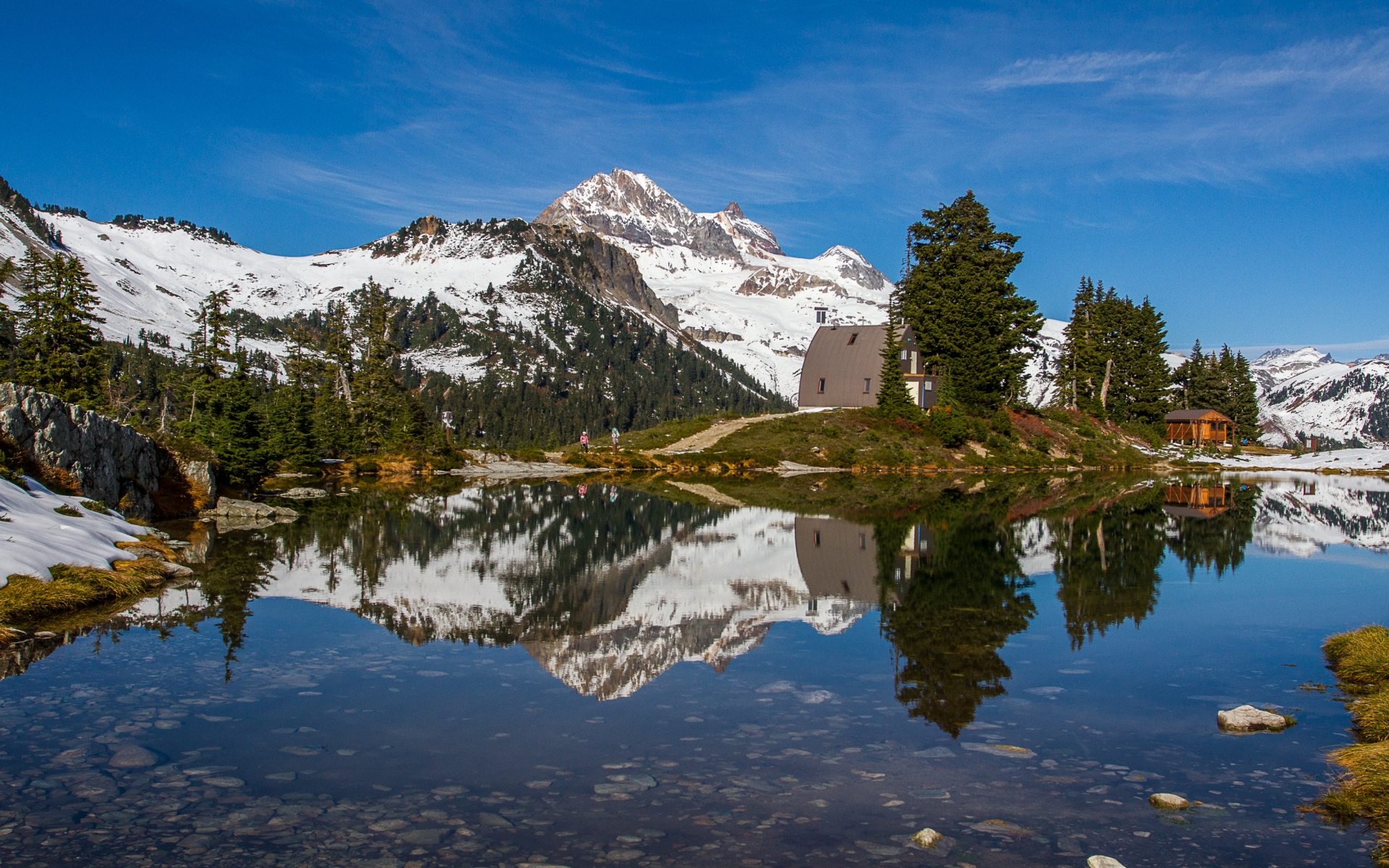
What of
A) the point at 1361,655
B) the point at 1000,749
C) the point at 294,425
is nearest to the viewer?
the point at 1000,749

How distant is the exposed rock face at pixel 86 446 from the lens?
2364 cm

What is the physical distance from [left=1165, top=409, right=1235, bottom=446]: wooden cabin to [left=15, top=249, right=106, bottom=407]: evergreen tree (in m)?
113

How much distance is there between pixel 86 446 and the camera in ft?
85.3

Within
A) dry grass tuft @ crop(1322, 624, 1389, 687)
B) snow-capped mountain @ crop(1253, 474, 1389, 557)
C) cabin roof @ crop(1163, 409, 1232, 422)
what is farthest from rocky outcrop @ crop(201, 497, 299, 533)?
cabin roof @ crop(1163, 409, 1232, 422)

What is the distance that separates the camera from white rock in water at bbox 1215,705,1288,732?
10375 millimetres

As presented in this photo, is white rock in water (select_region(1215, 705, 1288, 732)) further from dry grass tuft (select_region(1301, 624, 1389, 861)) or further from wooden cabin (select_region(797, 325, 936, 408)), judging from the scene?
wooden cabin (select_region(797, 325, 936, 408))

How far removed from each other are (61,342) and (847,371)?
226ft

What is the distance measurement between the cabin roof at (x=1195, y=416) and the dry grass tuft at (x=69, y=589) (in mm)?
121856

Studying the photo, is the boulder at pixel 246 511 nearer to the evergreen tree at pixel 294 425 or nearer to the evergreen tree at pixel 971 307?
the evergreen tree at pixel 294 425

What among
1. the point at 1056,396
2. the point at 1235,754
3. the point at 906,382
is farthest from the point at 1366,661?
the point at 1056,396

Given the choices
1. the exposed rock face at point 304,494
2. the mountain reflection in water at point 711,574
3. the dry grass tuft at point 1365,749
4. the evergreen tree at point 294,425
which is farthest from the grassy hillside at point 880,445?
the dry grass tuft at point 1365,749

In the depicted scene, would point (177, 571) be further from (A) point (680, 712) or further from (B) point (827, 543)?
(B) point (827, 543)

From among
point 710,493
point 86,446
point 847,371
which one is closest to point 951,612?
point 86,446

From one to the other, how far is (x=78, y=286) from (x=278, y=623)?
47196mm
